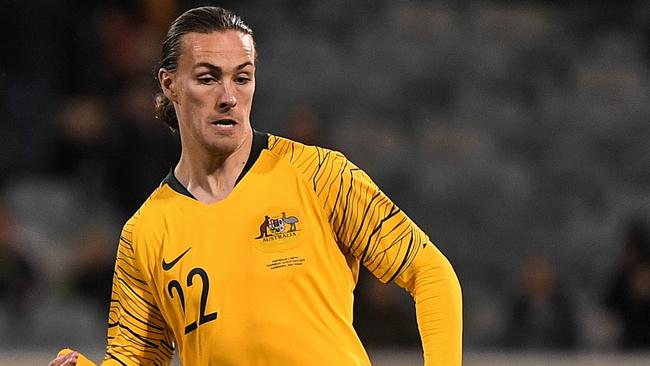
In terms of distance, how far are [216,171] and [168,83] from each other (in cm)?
23

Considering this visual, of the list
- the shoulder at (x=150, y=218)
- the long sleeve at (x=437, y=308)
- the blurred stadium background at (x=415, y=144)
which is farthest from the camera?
the blurred stadium background at (x=415, y=144)

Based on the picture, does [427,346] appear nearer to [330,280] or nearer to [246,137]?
[330,280]

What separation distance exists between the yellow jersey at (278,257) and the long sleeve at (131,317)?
50 mm

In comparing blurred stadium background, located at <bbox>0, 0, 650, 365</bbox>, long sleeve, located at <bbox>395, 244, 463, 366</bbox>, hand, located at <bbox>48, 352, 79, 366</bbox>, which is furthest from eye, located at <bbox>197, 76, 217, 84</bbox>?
blurred stadium background, located at <bbox>0, 0, 650, 365</bbox>

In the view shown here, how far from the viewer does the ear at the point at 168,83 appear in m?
2.67

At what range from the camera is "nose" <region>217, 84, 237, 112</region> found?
2533 mm

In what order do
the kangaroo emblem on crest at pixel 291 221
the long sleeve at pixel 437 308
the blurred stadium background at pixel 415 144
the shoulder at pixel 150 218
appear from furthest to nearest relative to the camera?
the blurred stadium background at pixel 415 144 → the shoulder at pixel 150 218 → the kangaroo emblem on crest at pixel 291 221 → the long sleeve at pixel 437 308

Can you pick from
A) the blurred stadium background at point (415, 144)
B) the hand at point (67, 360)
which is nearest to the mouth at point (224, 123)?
the hand at point (67, 360)

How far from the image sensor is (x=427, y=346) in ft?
8.05

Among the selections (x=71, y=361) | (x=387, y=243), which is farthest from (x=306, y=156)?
(x=71, y=361)

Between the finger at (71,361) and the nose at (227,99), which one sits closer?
the nose at (227,99)

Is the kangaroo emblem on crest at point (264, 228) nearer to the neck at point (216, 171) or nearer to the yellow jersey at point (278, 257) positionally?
the yellow jersey at point (278, 257)

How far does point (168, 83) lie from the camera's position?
106 inches

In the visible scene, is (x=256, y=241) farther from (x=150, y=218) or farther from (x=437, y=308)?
(x=437, y=308)
